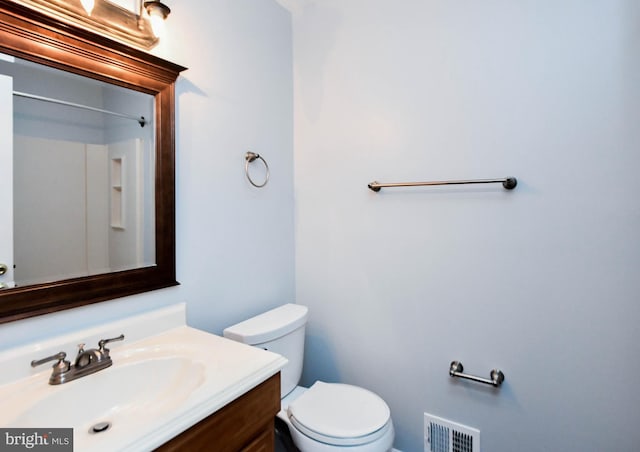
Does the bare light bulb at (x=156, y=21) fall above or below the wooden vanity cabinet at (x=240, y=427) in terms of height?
above

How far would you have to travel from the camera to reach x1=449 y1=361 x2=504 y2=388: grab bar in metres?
1.44

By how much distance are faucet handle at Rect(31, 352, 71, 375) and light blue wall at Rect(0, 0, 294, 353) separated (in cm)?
9

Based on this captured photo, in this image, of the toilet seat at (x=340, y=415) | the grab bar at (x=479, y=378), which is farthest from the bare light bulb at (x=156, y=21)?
the grab bar at (x=479, y=378)

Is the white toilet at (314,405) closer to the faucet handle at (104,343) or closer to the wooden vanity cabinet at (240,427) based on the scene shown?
the wooden vanity cabinet at (240,427)

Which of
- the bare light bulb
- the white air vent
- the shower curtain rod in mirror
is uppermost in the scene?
the bare light bulb

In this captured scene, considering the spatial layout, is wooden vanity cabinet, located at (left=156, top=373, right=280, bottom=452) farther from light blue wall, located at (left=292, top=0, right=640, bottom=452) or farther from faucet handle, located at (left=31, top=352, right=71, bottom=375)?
light blue wall, located at (left=292, top=0, right=640, bottom=452)

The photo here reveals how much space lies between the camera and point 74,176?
1085 mm

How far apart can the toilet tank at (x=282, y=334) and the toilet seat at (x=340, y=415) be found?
12 cm

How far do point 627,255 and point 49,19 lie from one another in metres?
2.02

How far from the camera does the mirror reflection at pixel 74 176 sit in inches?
38.0

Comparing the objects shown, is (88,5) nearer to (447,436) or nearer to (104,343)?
(104,343)

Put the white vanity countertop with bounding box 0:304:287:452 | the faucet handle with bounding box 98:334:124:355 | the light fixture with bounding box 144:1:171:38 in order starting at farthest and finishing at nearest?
the light fixture with bounding box 144:1:171:38 → the faucet handle with bounding box 98:334:124:355 → the white vanity countertop with bounding box 0:304:287:452

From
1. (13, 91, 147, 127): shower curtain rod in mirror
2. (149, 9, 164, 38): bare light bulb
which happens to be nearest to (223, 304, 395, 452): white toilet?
(13, 91, 147, 127): shower curtain rod in mirror

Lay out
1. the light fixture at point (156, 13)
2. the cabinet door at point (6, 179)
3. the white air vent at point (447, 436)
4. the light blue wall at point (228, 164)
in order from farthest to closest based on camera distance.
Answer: the white air vent at point (447, 436), the light blue wall at point (228, 164), the light fixture at point (156, 13), the cabinet door at point (6, 179)
